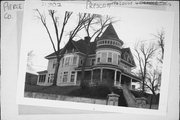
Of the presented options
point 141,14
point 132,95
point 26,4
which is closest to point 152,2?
point 141,14

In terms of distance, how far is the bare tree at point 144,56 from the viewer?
1.24 meters

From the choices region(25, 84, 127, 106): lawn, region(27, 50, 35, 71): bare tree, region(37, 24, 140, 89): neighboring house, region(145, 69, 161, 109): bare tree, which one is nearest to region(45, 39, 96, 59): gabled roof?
region(37, 24, 140, 89): neighboring house

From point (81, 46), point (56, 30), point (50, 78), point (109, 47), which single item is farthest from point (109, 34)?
point (50, 78)

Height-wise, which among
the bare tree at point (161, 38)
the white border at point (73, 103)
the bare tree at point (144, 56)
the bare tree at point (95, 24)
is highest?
the bare tree at point (95, 24)

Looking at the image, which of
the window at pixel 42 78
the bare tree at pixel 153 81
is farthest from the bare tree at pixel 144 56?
the window at pixel 42 78

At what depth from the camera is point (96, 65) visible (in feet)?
3.95

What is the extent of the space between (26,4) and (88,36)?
0.45m

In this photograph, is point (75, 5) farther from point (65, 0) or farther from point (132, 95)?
point (132, 95)

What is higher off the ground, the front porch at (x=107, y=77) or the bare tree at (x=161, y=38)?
the bare tree at (x=161, y=38)

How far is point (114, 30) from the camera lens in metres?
1.24

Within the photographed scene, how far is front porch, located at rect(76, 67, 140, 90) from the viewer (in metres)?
1.20

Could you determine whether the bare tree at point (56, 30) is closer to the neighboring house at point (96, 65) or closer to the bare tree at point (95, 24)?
the neighboring house at point (96, 65)

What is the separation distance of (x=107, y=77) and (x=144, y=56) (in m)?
0.28

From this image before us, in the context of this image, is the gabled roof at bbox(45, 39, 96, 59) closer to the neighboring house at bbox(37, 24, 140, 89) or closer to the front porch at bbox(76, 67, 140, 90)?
the neighboring house at bbox(37, 24, 140, 89)
